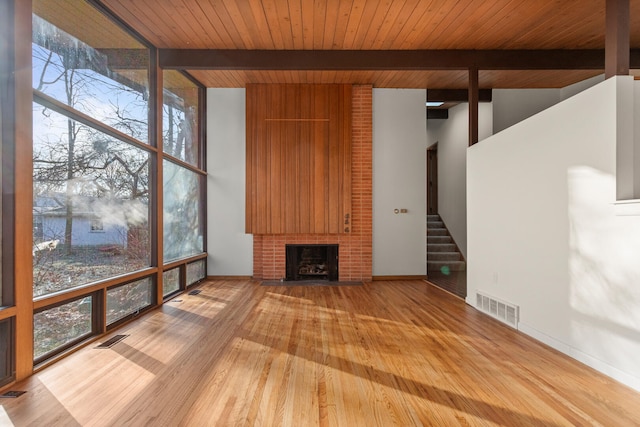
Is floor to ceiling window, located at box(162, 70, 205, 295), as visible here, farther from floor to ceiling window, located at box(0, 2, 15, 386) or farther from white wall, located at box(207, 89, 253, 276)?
floor to ceiling window, located at box(0, 2, 15, 386)

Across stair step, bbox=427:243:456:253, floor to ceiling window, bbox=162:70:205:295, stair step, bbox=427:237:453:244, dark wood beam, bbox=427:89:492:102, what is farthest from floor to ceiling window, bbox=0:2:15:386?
stair step, bbox=427:237:453:244

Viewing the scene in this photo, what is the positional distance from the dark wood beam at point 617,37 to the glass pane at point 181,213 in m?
5.01

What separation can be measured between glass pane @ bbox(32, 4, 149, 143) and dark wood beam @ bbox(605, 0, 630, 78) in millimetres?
4574

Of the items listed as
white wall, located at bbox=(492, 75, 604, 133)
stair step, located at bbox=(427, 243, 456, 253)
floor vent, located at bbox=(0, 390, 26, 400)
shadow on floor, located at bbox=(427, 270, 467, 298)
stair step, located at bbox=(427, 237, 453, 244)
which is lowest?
shadow on floor, located at bbox=(427, 270, 467, 298)

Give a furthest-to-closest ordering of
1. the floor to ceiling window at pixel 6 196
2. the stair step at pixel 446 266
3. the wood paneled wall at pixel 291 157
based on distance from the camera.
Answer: the stair step at pixel 446 266
the wood paneled wall at pixel 291 157
the floor to ceiling window at pixel 6 196

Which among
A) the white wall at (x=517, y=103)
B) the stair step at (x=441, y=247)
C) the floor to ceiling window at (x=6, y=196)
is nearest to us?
the floor to ceiling window at (x=6, y=196)

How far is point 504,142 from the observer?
3.67 meters

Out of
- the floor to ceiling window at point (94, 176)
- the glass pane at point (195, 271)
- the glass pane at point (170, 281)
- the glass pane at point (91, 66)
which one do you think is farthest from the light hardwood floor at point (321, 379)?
the glass pane at point (91, 66)

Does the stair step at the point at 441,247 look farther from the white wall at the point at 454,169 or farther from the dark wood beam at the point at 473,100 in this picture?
the dark wood beam at the point at 473,100

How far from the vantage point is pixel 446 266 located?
7.14 metres

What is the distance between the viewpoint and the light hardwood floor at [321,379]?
1.93 metres

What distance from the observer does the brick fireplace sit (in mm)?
5961

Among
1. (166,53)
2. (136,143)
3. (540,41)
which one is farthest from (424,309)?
(166,53)

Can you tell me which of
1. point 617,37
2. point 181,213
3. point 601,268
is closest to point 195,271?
point 181,213
